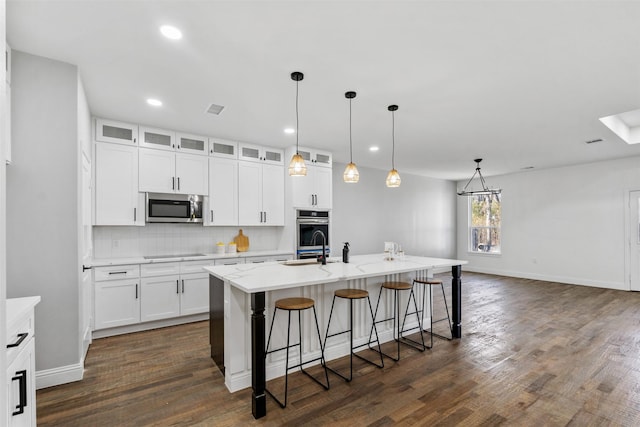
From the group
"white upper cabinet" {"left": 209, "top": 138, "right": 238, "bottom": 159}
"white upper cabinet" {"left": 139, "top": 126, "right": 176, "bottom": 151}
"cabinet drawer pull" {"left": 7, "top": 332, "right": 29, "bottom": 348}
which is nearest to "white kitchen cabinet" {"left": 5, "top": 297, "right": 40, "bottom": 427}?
"cabinet drawer pull" {"left": 7, "top": 332, "right": 29, "bottom": 348}

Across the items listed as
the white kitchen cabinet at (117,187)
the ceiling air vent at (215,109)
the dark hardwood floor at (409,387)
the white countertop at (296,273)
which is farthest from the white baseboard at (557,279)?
the white kitchen cabinet at (117,187)

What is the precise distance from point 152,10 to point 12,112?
1.54m

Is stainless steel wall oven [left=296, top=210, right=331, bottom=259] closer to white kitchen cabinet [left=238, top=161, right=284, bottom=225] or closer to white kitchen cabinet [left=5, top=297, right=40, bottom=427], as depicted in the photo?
white kitchen cabinet [left=238, top=161, right=284, bottom=225]

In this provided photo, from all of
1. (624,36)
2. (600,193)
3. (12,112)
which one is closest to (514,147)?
(600,193)

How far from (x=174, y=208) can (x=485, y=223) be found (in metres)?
7.95

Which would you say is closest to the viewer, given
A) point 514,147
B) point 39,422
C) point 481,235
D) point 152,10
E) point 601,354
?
point 152,10

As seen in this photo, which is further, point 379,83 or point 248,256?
point 248,256

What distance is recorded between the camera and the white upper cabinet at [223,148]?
4.77 meters

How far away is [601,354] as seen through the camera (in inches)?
129

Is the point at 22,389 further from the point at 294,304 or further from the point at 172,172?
the point at 172,172

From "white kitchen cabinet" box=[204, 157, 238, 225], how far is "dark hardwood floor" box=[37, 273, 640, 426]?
1.63 m

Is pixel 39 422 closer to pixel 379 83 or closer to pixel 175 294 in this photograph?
pixel 175 294

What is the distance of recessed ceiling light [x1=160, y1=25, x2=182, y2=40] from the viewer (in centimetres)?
220

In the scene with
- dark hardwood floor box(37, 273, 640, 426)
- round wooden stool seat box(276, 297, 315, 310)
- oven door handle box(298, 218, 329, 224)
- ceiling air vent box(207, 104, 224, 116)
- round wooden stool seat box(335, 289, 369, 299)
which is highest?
ceiling air vent box(207, 104, 224, 116)
